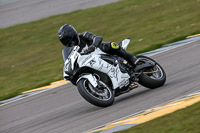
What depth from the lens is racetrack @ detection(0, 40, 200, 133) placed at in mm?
6957

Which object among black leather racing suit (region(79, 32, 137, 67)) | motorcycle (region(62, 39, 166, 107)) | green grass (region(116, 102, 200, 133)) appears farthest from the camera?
black leather racing suit (region(79, 32, 137, 67))

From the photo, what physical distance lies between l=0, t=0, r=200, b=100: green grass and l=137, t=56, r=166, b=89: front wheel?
4054 millimetres

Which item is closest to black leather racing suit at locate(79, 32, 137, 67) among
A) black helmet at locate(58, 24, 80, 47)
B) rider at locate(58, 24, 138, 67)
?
rider at locate(58, 24, 138, 67)

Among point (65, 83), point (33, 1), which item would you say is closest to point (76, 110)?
point (65, 83)

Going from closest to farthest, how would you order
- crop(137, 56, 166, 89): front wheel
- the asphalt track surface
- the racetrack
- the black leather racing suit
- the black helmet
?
the racetrack
the black helmet
the black leather racing suit
crop(137, 56, 166, 89): front wheel
the asphalt track surface

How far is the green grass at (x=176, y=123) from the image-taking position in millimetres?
5027

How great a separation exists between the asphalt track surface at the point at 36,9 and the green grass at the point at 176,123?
13.9m

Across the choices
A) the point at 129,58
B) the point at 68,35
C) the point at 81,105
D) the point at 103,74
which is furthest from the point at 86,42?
the point at 81,105

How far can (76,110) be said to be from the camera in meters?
8.07

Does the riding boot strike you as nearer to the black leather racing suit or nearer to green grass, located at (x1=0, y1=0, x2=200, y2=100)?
the black leather racing suit

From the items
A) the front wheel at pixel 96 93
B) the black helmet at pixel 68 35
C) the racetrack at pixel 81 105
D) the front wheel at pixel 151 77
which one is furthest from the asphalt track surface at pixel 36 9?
the front wheel at pixel 96 93

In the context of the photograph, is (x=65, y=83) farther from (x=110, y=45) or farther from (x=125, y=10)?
(x=125, y=10)

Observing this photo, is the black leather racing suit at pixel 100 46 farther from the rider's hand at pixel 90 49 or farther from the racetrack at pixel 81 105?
the racetrack at pixel 81 105

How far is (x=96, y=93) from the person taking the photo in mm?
7320
